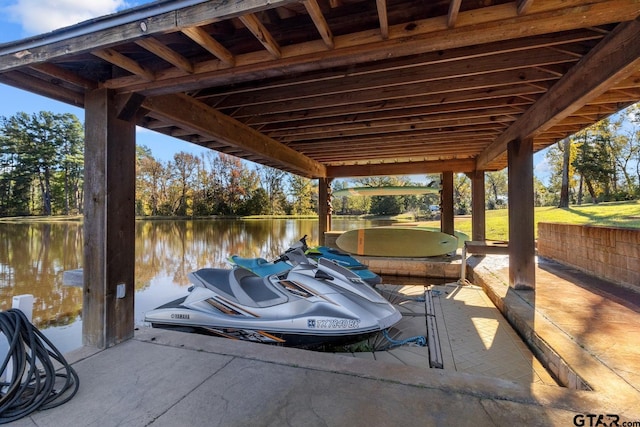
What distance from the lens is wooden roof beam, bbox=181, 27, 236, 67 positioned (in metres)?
1.64

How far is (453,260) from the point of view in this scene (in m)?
6.62

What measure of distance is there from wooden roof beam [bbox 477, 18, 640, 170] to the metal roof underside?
0.4 inches

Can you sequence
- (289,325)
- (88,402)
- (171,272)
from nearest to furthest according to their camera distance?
1. (88,402)
2. (289,325)
3. (171,272)

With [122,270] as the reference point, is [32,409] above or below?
below

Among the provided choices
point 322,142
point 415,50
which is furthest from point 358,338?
point 322,142

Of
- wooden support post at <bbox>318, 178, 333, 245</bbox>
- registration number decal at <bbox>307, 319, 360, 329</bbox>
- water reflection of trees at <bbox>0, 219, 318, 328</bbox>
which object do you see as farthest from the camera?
wooden support post at <bbox>318, 178, 333, 245</bbox>

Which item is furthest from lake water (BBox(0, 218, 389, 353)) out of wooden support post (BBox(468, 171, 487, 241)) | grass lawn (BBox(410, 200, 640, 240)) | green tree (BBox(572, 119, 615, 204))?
green tree (BBox(572, 119, 615, 204))

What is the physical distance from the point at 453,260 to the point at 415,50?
572 centimetres

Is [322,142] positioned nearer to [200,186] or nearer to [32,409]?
[32,409]

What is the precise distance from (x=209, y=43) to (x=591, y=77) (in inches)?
108

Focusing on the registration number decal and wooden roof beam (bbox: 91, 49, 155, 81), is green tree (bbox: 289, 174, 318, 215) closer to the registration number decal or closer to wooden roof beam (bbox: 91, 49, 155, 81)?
the registration number decal

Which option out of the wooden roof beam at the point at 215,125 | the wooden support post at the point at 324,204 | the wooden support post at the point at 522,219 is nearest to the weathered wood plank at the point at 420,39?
the wooden roof beam at the point at 215,125

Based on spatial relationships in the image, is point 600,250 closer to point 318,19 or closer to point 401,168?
point 401,168

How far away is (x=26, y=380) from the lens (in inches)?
63.4
